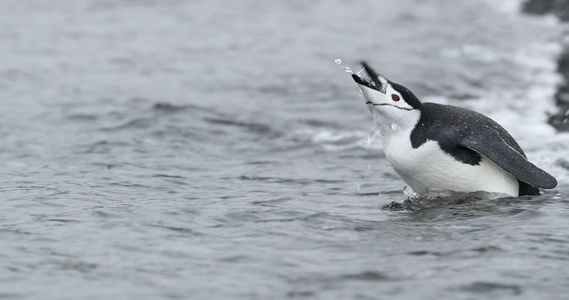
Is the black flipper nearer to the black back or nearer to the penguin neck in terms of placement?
the black back

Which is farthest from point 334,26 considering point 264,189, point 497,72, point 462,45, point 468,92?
point 264,189

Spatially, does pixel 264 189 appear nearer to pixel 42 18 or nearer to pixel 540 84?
pixel 540 84

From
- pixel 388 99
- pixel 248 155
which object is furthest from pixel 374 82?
pixel 248 155

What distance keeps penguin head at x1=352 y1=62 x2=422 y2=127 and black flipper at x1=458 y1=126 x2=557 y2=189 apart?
13.8 inches

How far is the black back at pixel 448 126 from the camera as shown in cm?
591

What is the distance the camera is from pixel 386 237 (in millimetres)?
5266

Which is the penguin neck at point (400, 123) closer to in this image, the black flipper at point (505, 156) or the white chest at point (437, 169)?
the white chest at point (437, 169)

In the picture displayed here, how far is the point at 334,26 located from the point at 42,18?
5.13 meters

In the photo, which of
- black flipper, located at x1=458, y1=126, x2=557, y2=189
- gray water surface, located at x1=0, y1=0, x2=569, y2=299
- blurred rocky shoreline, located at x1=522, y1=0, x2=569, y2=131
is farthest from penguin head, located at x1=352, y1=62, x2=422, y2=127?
blurred rocky shoreline, located at x1=522, y1=0, x2=569, y2=131

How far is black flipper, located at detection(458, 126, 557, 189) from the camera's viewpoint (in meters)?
5.74

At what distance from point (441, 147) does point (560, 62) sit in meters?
8.27

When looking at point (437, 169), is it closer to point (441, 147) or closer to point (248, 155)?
point (441, 147)

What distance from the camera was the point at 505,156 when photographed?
19.0ft

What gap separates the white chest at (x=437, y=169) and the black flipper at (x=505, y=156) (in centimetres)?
17
